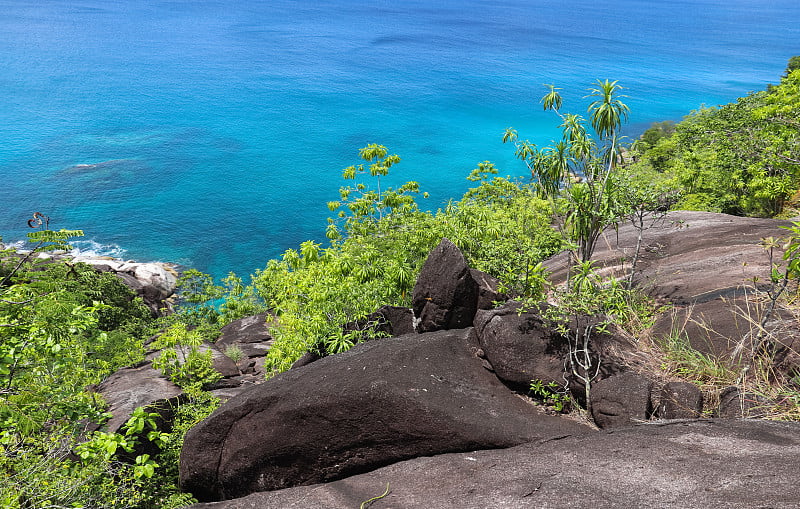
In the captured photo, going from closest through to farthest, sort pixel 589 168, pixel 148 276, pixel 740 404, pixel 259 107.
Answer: pixel 740 404, pixel 589 168, pixel 148 276, pixel 259 107

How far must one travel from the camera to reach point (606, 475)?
8.05 metres

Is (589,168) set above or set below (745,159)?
below

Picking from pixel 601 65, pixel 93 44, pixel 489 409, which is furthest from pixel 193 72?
pixel 489 409

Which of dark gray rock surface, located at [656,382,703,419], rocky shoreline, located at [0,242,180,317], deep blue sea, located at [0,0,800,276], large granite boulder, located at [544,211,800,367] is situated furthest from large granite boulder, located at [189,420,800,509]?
deep blue sea, located at [0,0,800,276]

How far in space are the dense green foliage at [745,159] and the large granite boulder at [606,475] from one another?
11473 millimetres

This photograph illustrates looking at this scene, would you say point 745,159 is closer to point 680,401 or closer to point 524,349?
point 680,401

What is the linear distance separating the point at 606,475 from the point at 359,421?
17.1 ft

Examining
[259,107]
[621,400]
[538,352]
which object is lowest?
[621,400]

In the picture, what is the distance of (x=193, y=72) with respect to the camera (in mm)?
120062

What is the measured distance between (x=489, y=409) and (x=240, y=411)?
6036mm

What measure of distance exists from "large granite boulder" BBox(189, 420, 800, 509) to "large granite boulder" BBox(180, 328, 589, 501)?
2.46ft

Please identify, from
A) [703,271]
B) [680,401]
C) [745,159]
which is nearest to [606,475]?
[680,401]

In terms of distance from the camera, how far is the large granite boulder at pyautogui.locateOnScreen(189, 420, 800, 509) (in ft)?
24.1

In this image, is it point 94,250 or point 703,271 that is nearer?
point 703,271
